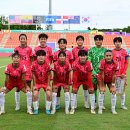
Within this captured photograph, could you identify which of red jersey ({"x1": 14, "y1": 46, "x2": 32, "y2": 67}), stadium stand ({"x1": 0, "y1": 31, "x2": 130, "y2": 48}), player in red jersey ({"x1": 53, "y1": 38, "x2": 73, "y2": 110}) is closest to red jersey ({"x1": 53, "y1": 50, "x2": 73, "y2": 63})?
player in red jersey ({"x1": 53, "y1": 38, "x2": 73, "y2": 110})

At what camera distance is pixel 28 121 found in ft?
24.4

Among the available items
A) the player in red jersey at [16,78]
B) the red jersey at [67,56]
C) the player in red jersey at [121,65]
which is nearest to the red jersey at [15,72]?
the player in red jersey at [16,78]

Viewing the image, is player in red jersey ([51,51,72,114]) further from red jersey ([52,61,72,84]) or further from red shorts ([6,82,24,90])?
red shorts ([6,82,24,90])

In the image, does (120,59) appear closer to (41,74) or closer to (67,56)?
(67,56)

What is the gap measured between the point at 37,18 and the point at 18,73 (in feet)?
131

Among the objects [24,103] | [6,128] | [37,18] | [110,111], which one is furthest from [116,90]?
[37,18]

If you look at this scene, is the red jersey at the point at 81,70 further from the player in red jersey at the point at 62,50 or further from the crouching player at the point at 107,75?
the player in red jersey at the point at 62,50

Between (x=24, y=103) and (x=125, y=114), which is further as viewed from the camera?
(x=24, y=103)

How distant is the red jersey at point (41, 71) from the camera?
8.34m

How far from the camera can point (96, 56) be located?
891 centimetres

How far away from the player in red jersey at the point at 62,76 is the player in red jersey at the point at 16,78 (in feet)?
1.82

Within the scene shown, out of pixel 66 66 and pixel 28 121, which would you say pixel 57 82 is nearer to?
pixel 66 66

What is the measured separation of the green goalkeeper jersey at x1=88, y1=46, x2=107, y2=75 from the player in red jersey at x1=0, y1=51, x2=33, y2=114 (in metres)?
1.63

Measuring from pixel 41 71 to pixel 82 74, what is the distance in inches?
35.9
